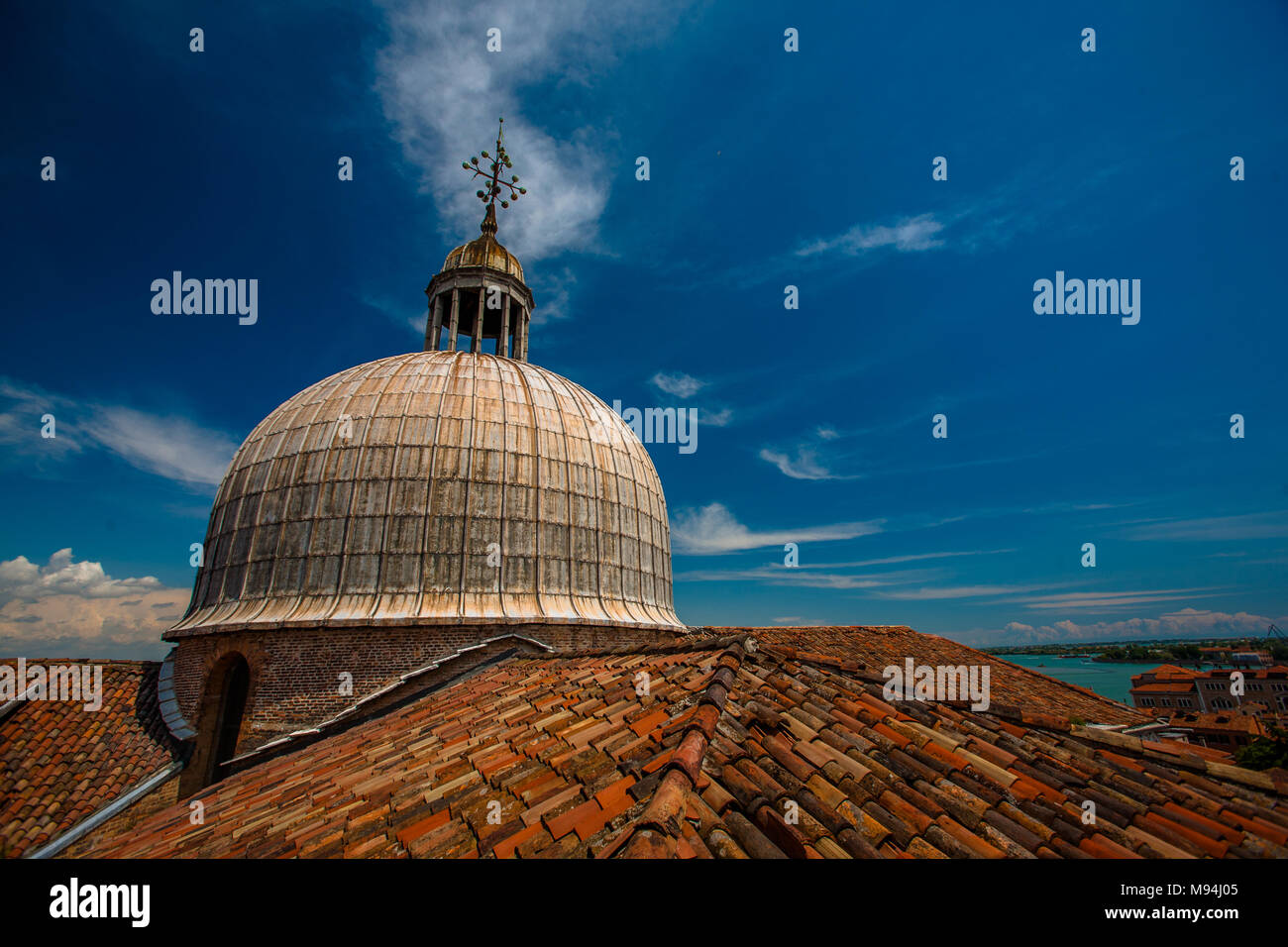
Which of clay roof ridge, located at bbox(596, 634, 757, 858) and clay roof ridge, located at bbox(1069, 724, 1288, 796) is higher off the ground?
clay roof ridge, located at bbox(596, 634, 757, 858)

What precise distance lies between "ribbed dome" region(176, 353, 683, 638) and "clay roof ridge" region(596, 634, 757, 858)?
351 inches

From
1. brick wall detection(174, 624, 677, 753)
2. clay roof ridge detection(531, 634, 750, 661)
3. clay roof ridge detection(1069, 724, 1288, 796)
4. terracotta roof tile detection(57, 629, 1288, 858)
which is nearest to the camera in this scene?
terracotta roof tile detection(57, 629, 1288, 858)

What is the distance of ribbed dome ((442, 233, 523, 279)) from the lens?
2059cm

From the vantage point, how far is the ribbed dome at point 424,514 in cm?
1316

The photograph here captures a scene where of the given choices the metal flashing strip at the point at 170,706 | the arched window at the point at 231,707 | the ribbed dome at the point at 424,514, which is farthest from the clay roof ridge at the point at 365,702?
the metal flashing strip at the point at 170,706

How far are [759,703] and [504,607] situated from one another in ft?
30.0

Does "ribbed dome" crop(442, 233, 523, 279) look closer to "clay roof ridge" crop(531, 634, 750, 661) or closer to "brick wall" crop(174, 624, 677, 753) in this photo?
"brick wall" crop(174, 624, 677, 753)

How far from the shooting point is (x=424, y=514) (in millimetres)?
13648

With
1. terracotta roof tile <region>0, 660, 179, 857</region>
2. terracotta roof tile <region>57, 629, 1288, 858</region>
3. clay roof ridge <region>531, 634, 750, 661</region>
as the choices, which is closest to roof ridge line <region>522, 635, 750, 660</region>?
clay roof ridge <region>531, 634, 750, 661</region>

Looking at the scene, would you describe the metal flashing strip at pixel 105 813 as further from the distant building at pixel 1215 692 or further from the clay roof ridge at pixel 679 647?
the distant building at pixel 1215 692

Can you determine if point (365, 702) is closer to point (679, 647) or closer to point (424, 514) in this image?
point (424, 514)
